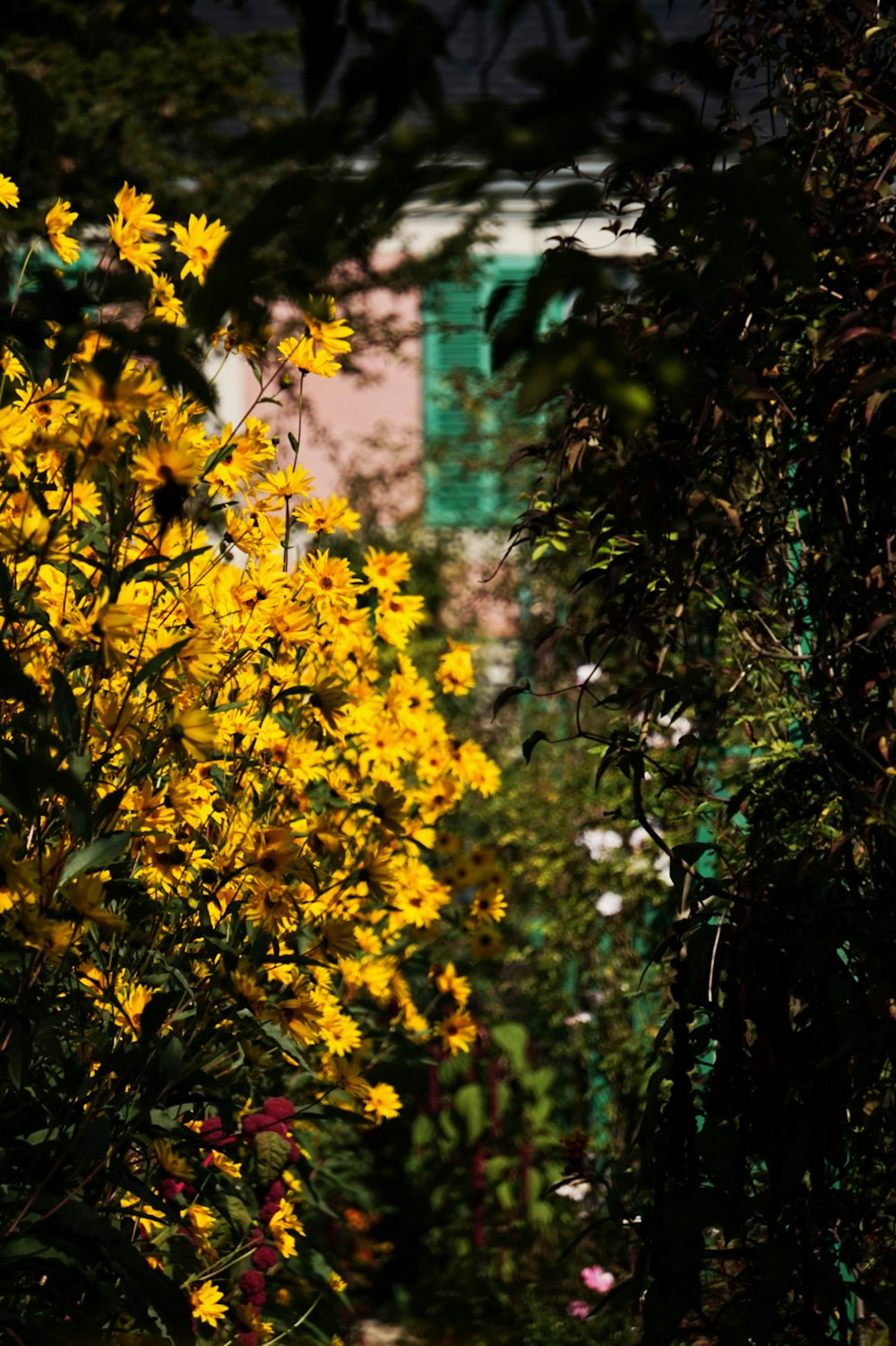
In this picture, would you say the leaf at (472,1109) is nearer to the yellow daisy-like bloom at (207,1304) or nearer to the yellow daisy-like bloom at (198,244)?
the yellow daisy-like bloom at (207,1304)

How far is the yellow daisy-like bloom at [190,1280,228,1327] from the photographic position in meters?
2.49

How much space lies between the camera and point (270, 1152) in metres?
2.53

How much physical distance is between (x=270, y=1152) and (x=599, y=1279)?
239 cm

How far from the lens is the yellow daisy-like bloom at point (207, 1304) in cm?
249

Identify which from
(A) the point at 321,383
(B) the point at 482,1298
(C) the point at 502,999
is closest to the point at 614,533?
(B) the point at 482,1298

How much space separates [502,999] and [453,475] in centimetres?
289

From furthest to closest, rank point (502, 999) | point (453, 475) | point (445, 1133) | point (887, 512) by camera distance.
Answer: point (453, 475) → point (502, 999) → point (445, 1133) → point (887, 512)

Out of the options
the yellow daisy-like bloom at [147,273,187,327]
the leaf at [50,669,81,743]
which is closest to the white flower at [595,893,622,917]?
the yellow daisy-like bloom at [147,273,187,327]

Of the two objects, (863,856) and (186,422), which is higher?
(186,422)

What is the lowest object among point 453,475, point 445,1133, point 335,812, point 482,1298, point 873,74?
point 482,1298

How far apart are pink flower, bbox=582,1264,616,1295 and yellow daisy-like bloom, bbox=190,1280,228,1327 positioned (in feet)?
7.42

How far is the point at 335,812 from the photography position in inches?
111

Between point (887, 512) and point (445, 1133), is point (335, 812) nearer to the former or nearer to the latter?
point (887, 512)

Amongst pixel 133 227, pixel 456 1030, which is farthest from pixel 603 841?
pixel 133 227
